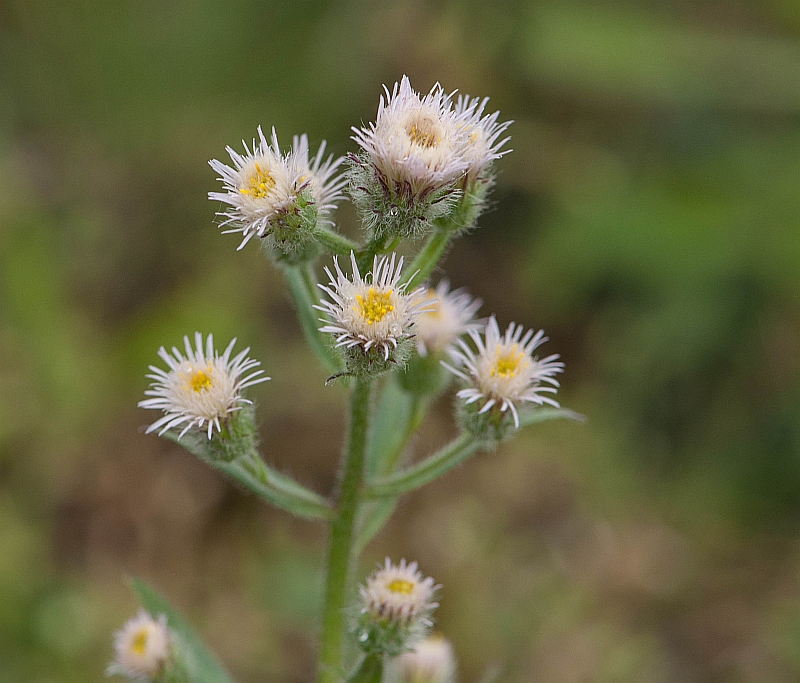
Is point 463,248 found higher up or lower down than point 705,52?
lower down

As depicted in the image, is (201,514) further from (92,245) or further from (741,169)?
(741,169)

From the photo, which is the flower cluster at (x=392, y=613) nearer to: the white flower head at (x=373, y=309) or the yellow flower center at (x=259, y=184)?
the white flower head at (x=373, y=309)

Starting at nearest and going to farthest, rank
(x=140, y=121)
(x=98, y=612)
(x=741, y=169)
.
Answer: (x=98, y=612), (x=741, y=169), (x=140, y=121)

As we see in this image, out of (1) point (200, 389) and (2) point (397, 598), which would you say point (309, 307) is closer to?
(1) point (200, 389)

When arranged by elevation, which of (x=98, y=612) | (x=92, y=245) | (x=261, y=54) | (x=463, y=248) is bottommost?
(x=98, y=612)

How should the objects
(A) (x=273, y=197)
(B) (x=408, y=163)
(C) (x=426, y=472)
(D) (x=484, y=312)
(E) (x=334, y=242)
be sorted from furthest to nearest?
(D) (x=484, y=312) → (C) (x=426, y=472) → (E) (x=334, y=242) → (A) (x=273, y=197) → (B) (x=408, y=163)

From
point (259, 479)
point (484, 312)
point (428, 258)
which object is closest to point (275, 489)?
point (259, 479)

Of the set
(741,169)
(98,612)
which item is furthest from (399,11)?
(98,612)
